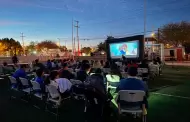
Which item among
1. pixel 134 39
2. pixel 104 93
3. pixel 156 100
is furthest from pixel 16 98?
pixel 134 39

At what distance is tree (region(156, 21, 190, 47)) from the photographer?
36312 mm

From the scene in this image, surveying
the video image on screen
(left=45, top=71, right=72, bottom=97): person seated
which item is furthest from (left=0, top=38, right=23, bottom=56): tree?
(left=45, top=71, right=72, bottom=97): person seated

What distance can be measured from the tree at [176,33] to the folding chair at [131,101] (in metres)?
36.2

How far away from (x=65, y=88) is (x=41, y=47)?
62.8m

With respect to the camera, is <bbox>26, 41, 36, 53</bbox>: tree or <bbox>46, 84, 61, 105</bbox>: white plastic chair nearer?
<bbox>46, 84, 61, 105</bbox>: white plastic chair

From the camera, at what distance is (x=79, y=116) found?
15.6 ft

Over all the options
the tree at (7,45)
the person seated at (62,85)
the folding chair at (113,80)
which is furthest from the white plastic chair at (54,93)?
the tree at (7,45)

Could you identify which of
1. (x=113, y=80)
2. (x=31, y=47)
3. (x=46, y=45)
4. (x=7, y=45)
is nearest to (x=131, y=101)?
(x=113, y=80)

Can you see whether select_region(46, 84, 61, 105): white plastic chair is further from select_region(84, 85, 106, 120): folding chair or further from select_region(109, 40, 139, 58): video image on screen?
select_region(109, 40, 139, 58): video image on screen

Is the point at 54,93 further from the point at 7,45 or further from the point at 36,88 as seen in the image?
the point at 7,45

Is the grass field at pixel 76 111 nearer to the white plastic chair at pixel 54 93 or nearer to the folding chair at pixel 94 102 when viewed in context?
the white plastic chair at pixel 54 93

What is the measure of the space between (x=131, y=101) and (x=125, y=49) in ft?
49.3

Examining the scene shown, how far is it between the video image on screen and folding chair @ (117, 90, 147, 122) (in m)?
14.2

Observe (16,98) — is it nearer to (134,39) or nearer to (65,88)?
(65,88)
